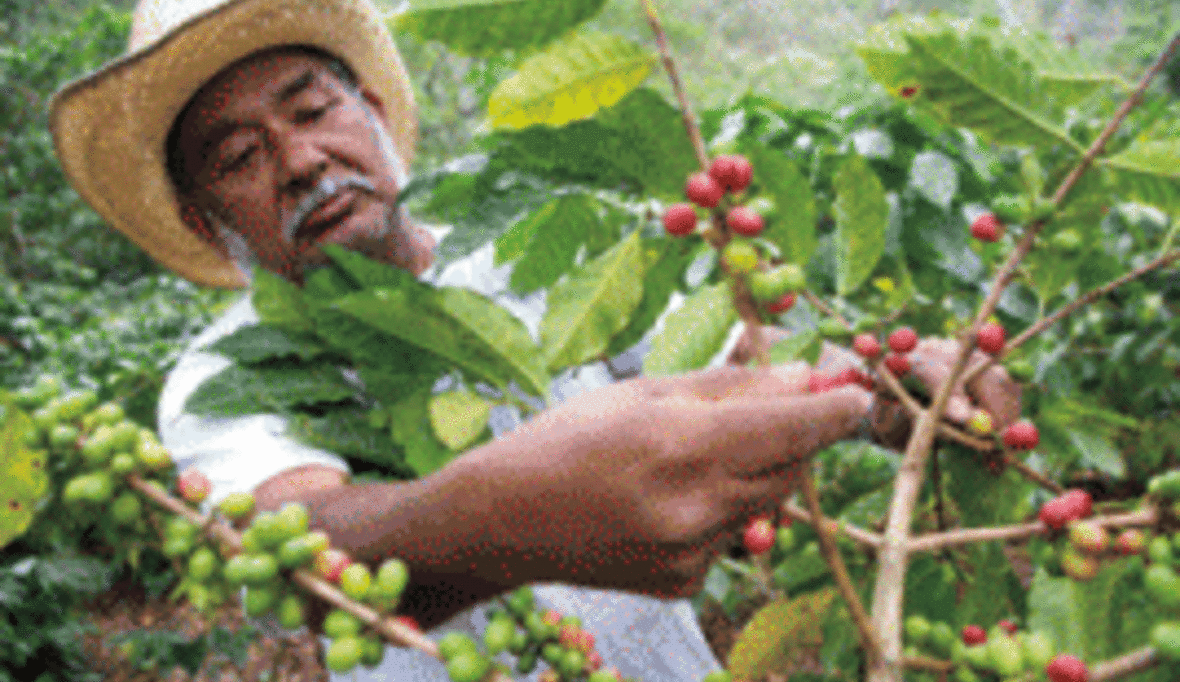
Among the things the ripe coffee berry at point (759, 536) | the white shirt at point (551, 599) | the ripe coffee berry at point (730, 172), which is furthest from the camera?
the white shirt at point (551, 599)

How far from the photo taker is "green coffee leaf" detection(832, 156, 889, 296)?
3.23 feet

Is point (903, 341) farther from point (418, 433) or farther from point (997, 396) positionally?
point (418, 433)

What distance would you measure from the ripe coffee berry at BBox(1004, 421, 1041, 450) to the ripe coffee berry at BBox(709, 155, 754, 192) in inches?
20.7

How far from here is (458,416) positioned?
992 millimetres

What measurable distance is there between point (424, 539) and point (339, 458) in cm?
52

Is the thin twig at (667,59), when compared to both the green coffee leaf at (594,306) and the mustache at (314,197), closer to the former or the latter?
the green coffee leaf at (594,306)

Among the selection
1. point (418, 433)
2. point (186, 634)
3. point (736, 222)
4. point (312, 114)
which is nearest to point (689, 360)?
point (736, 222)

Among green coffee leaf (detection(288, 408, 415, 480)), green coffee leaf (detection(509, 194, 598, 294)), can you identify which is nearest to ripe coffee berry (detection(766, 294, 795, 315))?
green coffee leaf (detection(509, 194, 598, 294))

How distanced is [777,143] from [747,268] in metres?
1.35

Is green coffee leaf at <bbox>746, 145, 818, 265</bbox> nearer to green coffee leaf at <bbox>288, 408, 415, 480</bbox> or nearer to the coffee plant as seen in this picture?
the coffee plant

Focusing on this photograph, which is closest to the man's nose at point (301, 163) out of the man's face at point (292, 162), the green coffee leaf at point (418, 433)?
the man's face at point (292, 162)

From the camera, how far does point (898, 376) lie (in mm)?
1039

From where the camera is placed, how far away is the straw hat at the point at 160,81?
1.66 m

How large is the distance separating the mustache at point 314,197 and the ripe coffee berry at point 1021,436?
1421mm
